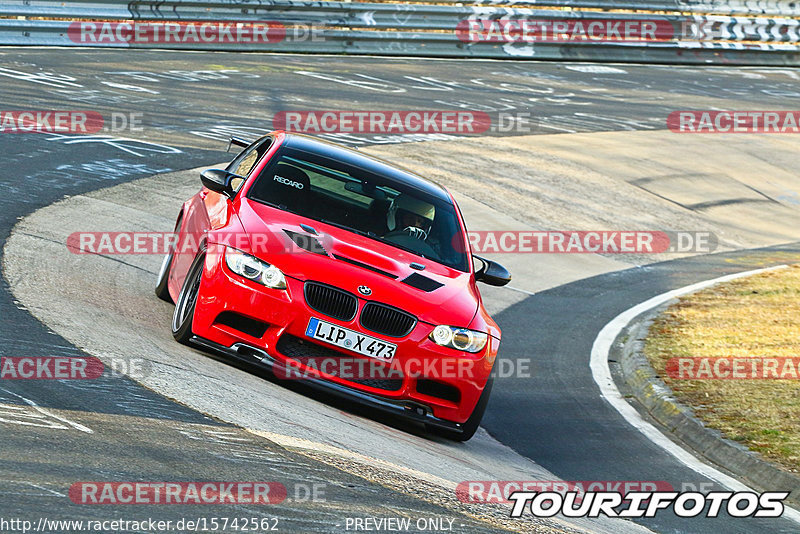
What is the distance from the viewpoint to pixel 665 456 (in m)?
8.34

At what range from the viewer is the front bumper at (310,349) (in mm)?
7043

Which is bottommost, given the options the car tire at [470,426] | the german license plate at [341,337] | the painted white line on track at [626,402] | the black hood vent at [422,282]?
the painted white line on track at [626,402]

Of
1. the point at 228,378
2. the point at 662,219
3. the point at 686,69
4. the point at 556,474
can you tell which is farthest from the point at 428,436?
the point at 686,69

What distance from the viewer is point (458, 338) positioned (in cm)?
727

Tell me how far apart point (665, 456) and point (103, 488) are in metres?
4.86

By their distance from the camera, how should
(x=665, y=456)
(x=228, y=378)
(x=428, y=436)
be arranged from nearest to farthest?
(x=228, y=378) < (x=428, y=436) < (x=665, y=456)

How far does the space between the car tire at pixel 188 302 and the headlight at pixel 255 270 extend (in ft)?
0.95

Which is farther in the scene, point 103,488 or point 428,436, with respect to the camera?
point 428,436

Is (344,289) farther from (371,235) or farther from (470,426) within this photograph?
(470,426)

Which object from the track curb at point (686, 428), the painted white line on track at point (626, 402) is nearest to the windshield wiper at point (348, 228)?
the painted white line on track at point (626, 402)

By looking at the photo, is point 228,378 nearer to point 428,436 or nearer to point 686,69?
point 428,436

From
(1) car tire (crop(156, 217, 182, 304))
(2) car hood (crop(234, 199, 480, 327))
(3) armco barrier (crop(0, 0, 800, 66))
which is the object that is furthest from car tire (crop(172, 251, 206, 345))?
(3) armco barrier (crop(0, 0, 800, 66))

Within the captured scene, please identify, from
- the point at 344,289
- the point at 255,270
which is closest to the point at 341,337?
the point at 344,289

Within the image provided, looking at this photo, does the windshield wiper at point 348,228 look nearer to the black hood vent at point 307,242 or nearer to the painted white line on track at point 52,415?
the black hood vent at point 307,242
